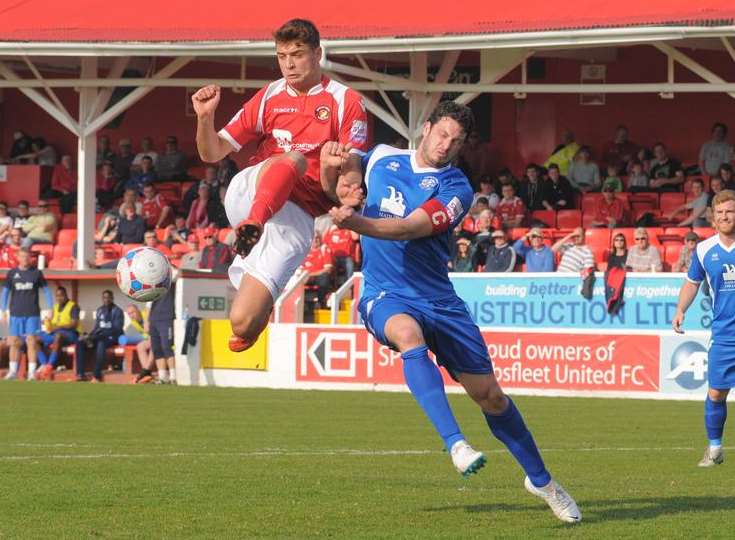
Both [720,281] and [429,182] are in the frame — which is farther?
[720,281]

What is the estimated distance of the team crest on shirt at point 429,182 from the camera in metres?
7.86

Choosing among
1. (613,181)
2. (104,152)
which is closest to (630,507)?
(613,181)

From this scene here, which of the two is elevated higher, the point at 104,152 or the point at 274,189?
the point at 104,152

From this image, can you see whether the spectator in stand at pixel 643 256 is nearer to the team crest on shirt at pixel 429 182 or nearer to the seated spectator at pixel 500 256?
the seated spectator at pixel 500 256

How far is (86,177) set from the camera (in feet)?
88.0

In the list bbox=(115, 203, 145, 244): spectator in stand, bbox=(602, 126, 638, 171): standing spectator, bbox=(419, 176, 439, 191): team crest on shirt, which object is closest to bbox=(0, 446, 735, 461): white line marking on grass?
bbox=(419, 176, 439, 191): team crest on shirt

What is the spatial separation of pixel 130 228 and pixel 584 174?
8.14 metres

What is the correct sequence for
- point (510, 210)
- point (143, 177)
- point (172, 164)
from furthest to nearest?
point (172, 164), point (143, 177), point (510, 210)

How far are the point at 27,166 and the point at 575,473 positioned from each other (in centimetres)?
2306

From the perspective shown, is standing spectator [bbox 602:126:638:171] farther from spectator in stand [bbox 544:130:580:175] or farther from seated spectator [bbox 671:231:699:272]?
seated spectator [bbox 671:231:699:272]

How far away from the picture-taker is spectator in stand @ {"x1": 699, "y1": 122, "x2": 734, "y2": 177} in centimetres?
2483

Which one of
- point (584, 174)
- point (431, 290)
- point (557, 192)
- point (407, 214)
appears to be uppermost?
point (584, 174)

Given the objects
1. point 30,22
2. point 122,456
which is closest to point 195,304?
point 30,22

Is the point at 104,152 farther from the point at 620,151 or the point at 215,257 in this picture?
the point at 620,151
